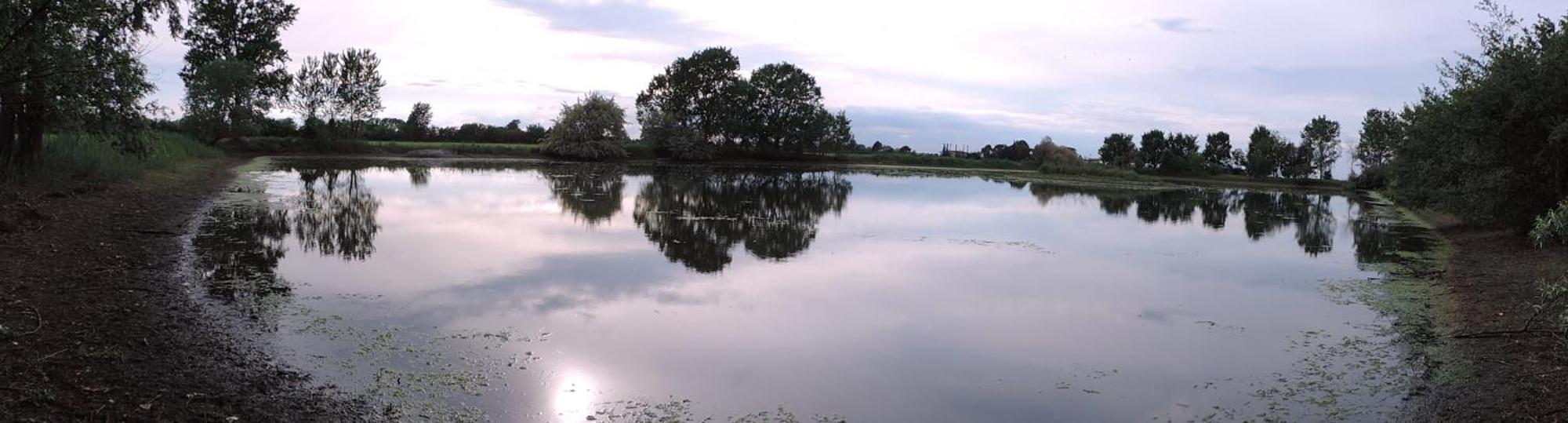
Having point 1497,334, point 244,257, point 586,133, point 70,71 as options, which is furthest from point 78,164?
point 586,133

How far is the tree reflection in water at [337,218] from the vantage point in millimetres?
14023

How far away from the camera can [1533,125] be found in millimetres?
17266

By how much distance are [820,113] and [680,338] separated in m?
63.3

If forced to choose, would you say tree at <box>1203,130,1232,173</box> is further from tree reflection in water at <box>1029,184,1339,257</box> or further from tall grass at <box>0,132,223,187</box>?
tall grass at <box>0,132,223,187</box>

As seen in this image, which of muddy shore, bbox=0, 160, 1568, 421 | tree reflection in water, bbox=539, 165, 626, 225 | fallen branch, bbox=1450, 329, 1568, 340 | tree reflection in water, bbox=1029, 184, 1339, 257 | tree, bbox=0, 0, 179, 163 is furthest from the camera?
tree reflection in water, bbox=1029, 184, 1339, 257

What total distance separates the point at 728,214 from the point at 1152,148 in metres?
69.2

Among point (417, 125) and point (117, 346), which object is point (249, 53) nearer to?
point (417, 125)

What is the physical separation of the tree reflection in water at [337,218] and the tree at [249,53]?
22.9 meters

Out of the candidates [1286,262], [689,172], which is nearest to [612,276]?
[1286,262]

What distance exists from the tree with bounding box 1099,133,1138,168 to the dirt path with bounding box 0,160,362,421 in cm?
7634

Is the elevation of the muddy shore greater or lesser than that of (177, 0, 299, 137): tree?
lesser

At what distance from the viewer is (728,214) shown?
2244 cm

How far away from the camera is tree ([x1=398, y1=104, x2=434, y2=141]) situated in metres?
68.4

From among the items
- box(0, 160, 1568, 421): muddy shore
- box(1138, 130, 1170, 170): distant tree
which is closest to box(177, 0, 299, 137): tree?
box(0, 160, 1568, 421): muddy shore
